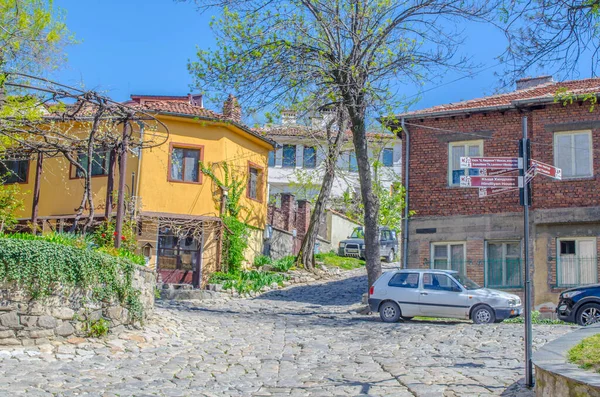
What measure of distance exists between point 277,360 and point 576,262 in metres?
12.3

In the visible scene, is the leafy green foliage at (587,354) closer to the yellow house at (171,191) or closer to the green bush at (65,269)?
the green bush at (65,269)

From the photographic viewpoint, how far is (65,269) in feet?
41.1

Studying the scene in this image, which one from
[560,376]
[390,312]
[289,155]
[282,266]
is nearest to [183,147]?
[282,266]

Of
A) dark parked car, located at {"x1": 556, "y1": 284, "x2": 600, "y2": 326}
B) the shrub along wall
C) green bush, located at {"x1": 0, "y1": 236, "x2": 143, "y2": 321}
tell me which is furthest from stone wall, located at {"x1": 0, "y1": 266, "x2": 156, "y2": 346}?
dark parked car, located at {"x1": 556, "y1": 284, "x2": 600, "y2": 326}

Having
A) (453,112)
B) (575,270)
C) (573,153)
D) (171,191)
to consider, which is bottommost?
(575,270)

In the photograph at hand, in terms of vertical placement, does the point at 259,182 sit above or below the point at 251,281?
above

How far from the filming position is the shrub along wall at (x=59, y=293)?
38.8ft

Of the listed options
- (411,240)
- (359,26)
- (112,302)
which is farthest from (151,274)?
(411,240)

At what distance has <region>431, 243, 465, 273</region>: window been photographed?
2267 centimetres

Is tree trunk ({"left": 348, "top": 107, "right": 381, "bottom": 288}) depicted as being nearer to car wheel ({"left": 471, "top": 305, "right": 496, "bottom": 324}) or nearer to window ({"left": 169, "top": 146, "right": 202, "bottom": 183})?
car wheel ({"left": 471, "top": 305, "right": 496, "bottom": 324})

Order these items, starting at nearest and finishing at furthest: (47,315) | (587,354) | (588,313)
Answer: (587,354)
(47,315)
(588,313)

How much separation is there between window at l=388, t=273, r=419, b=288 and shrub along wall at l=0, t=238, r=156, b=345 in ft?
22.8

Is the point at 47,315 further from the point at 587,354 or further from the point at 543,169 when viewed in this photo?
the point at 587,354

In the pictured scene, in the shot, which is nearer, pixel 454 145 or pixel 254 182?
pixel 454 145
